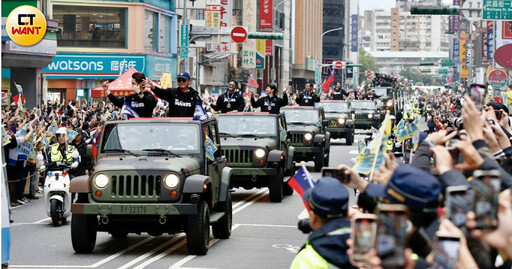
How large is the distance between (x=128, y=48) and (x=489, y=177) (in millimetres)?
56129

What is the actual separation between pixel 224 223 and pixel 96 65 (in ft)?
138

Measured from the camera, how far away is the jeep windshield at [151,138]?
15.5 meters

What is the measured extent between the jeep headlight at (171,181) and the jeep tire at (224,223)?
1.95 meters

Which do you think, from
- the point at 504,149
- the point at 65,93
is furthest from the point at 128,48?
the point at 504,149

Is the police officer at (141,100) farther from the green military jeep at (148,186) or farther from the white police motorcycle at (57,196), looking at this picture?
the white police motorcycle at (57,196)

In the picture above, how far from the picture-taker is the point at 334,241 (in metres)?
5.64

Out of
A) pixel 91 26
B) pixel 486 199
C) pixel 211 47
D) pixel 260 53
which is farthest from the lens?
pixel 260 53

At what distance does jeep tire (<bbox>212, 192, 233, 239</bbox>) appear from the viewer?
16344mm

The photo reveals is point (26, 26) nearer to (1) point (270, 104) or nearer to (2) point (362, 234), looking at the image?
(1) point (270, 104)

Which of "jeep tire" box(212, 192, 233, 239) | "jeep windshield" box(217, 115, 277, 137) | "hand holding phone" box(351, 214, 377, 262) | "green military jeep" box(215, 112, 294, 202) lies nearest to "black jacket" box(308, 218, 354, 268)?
"hand holding phone" box(351, 214, 377, 262)

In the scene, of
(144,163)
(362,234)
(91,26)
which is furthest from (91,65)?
(362,234)

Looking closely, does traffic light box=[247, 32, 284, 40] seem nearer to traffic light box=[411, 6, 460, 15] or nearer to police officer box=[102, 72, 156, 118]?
traffic light box=[411, 6, 460, 15]

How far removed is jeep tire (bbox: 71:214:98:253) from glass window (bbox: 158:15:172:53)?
160ft

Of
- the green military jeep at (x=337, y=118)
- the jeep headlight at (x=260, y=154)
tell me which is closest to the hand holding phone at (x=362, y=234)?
A: the jeep headlight at (x=260, y=154)
